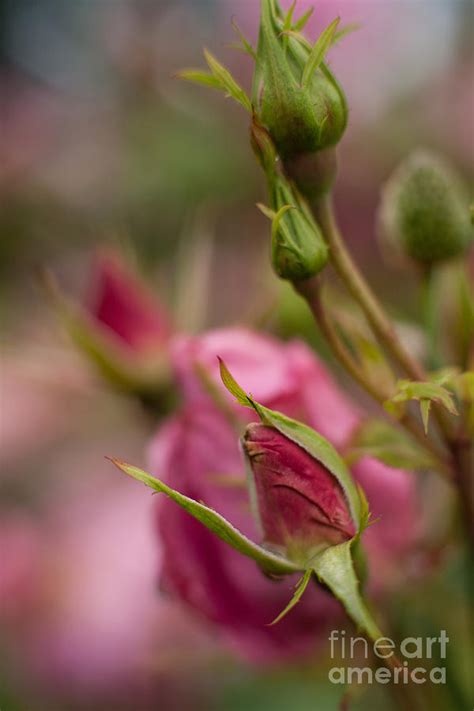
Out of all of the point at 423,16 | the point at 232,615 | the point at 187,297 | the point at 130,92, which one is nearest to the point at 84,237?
the point at 130,92

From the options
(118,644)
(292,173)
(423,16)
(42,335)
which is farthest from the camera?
(423,16)

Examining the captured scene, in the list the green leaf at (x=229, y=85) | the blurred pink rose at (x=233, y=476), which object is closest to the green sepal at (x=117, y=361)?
the blurred pink rose at (x=233, y=476)

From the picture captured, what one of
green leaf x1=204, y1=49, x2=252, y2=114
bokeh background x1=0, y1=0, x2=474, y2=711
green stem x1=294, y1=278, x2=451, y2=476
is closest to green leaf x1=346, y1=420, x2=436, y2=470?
green stem x1=294, y1=278, x2=451, y2=476

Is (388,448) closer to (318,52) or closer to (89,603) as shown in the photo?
(318,52)

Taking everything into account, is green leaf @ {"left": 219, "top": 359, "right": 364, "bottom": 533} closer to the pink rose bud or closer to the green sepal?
the pink rose bud

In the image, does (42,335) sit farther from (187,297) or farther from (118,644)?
(118,644)

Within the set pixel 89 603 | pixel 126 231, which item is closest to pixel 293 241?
pixel 126 231
